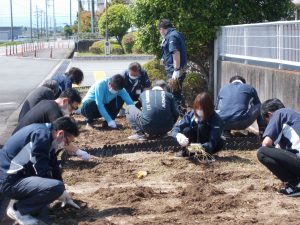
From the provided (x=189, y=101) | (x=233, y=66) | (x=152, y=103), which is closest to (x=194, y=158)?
(x=152, y=103)

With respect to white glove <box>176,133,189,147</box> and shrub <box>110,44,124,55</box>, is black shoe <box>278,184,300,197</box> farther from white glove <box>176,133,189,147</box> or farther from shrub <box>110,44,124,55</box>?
shrub <box>110,44,124,55</box>

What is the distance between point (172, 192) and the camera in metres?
6.41

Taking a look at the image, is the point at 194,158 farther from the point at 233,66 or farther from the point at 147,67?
the point at 147,67

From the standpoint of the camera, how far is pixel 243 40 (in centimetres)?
1174

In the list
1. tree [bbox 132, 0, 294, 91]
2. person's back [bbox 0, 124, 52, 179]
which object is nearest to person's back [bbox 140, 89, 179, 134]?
person's back [bbox 0, 124, 52, 179]

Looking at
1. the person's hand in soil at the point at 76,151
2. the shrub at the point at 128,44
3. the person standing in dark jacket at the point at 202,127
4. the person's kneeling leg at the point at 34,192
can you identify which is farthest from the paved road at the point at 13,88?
the shrub at the point at 128,44

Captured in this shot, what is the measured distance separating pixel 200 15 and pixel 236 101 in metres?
4.20

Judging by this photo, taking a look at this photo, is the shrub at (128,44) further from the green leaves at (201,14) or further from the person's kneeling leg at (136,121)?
the person's kneeling leg at (136,121)

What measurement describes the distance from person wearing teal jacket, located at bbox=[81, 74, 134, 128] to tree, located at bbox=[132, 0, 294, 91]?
9.12 ft

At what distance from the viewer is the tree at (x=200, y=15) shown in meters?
12.4

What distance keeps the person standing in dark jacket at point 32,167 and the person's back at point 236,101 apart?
385 cm

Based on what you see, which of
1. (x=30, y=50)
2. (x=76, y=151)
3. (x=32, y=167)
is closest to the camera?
(x=32, y=167)

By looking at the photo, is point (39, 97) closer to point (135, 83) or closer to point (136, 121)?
point (136, 121)

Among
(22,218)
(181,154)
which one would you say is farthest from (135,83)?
(22,218)
